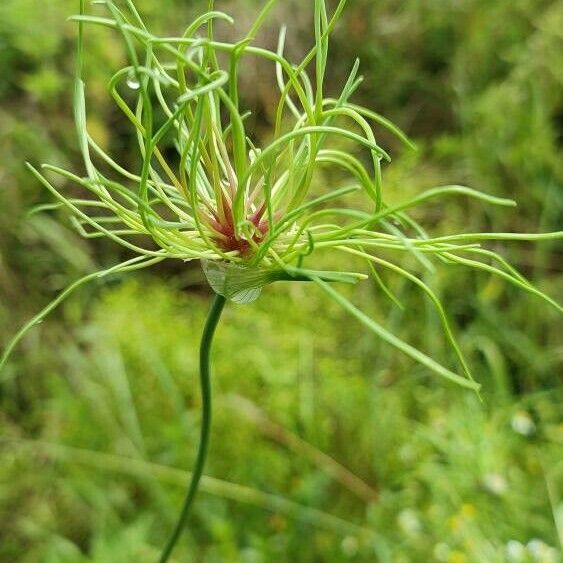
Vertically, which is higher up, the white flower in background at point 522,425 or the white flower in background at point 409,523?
the white flower in background at point 522,425

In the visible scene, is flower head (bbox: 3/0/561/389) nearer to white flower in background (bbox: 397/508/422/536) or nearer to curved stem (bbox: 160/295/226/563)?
curved stem (bbox: 160/295/226/563)

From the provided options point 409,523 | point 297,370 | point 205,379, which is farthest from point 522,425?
point 205,379

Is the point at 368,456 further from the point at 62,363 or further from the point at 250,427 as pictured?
the point at 62,363

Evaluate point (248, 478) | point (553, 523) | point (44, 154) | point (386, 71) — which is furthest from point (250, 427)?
point (386, 71)

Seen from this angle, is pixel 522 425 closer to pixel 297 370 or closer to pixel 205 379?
pixel 297 370

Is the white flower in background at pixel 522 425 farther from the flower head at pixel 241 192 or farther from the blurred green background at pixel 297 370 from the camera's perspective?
the flower head at pixel 241 192

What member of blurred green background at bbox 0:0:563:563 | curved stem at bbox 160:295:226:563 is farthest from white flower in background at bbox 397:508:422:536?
curved stem at bbox 160:295:226:563

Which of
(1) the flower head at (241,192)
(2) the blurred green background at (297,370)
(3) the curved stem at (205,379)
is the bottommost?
(2) the blurred green background at (297,370)

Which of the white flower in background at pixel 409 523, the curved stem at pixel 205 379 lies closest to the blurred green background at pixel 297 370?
the white flower in background at pixel 409 523
